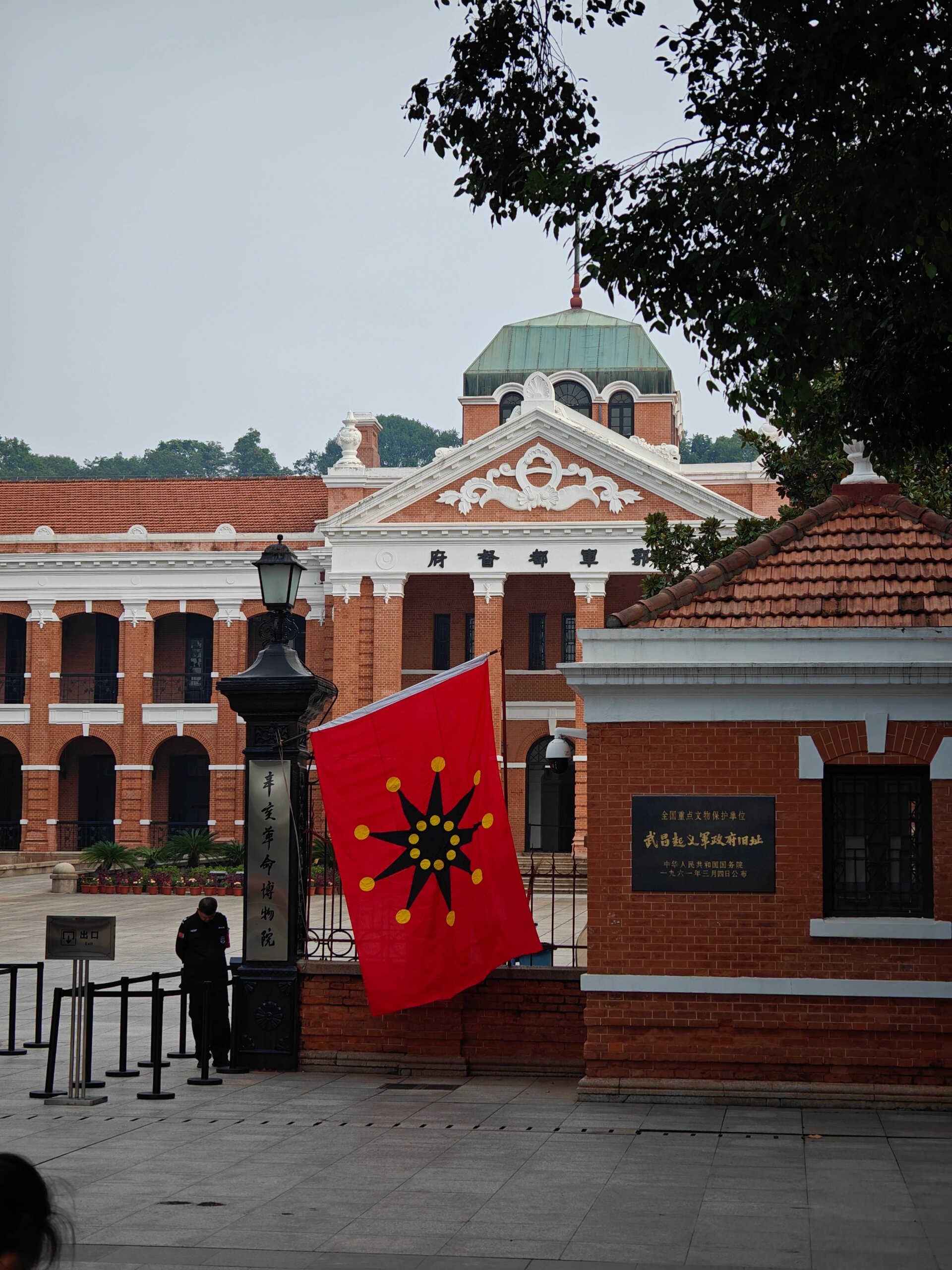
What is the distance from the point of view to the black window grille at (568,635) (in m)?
43.2

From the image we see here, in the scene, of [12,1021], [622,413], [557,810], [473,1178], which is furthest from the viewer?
[622,413]

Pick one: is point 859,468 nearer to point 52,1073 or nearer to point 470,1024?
point 470,1024

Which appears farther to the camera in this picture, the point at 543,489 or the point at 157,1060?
the point at 543,489

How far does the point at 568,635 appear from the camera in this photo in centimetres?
4338

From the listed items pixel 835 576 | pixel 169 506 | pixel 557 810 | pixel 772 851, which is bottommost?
pixel 772 851

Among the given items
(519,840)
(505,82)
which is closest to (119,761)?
(519,840)

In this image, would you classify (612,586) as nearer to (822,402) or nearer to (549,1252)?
(822,402)

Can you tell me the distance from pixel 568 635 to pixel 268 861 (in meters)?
31.5

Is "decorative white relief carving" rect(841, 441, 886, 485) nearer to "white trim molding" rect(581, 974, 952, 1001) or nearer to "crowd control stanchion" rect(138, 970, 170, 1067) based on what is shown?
"white trim molding" rect(581, 974, 952, 1001)

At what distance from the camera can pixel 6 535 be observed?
150ft

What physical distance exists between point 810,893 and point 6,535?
38460 mm

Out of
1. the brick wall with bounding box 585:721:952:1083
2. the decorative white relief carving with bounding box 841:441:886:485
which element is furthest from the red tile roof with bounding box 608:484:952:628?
the brick wall with bounding box 585:721:952:1083

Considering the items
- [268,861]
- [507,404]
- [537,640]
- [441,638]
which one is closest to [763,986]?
[268,861]

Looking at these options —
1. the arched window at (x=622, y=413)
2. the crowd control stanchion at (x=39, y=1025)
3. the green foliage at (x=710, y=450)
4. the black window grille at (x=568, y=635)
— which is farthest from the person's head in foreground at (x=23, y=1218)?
the green foliage at (x=710, y=450)
